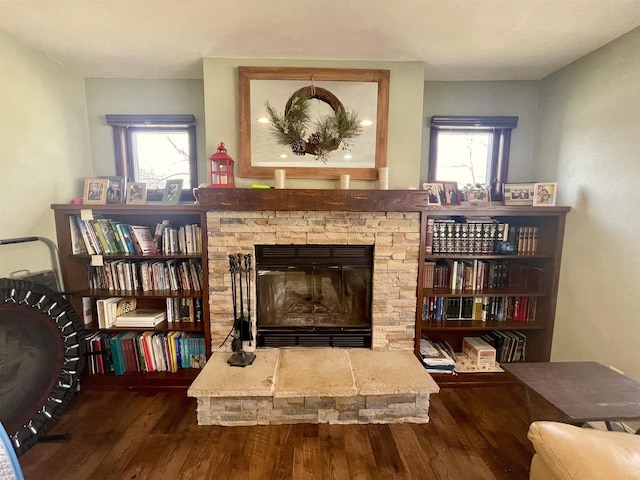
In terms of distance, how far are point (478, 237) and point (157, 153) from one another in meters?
2.87

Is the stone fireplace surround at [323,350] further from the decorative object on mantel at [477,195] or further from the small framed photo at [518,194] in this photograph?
the small framed photo at [518,194]

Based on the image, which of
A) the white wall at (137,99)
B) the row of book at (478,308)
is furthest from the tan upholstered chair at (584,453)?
the white wall at (137,99)

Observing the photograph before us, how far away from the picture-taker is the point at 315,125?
2.13m

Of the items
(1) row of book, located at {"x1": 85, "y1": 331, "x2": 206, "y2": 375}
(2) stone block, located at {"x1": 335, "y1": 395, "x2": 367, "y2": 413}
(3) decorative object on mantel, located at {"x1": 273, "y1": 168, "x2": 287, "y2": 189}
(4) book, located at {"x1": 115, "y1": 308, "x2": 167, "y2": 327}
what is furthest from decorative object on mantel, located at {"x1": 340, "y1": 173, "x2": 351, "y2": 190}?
(4) book, located at {"x1": 115, "y1": 308, "x2": 167, "y2": 327}

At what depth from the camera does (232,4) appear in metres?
1.52

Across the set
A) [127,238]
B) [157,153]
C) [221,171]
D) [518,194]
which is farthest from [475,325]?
[157,153]

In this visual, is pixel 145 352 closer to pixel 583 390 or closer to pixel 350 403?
pixel 350 403

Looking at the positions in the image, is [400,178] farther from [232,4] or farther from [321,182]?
[232,4]

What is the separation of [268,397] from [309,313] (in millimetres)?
684

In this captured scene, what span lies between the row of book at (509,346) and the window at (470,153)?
1.24 metres

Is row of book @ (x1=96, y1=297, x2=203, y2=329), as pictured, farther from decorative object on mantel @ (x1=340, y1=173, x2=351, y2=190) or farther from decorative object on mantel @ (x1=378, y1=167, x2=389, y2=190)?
Answer: decorative object on mantel @ (x1=378, y1=167, x2=389, y2=190)

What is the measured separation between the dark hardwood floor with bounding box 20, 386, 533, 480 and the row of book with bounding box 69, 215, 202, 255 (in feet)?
3.72

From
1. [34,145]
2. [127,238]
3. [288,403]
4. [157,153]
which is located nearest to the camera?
[288,403]

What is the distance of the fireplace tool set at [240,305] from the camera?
2050mm
